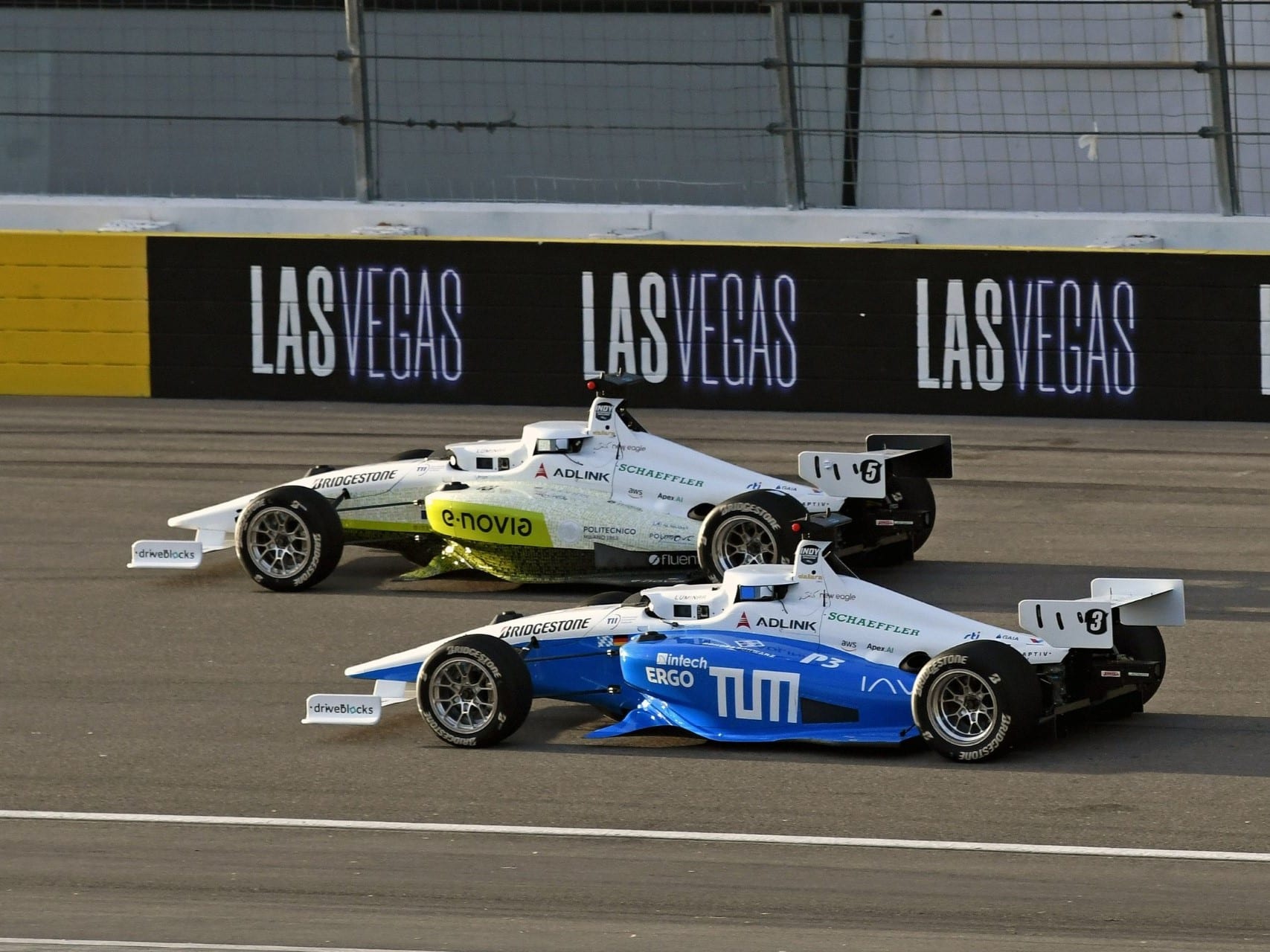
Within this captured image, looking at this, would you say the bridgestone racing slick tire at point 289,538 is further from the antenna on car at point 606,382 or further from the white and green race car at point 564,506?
the antenna on car at point 606,382

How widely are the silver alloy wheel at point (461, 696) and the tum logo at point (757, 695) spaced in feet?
3.23

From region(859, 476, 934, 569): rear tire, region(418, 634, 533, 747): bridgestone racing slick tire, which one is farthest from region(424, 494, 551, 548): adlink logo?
region(418, 634, 533, 747): bridgestone racing slick tire

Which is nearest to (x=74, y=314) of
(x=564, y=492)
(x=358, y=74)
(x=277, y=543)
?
(x=358, y=74)

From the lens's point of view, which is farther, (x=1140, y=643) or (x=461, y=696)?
(x=461, y=696)

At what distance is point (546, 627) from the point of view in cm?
991

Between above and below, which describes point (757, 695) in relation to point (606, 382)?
below

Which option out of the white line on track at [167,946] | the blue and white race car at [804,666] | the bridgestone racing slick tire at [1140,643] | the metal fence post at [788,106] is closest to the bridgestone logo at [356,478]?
the blue and white race car at [804,666]

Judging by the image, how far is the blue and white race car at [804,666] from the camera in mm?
9180

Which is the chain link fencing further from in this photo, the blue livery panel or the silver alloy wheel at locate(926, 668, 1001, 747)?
the silver alloy wheel at locate(926, 668, 1001, 747)

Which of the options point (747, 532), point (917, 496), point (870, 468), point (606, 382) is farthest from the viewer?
point (917, 496)

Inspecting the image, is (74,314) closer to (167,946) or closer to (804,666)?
(804,666)

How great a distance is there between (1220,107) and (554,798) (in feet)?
37.3

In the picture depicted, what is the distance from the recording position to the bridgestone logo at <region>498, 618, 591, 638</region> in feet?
32.4

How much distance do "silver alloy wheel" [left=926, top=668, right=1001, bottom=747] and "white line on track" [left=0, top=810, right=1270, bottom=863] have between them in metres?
0.93
